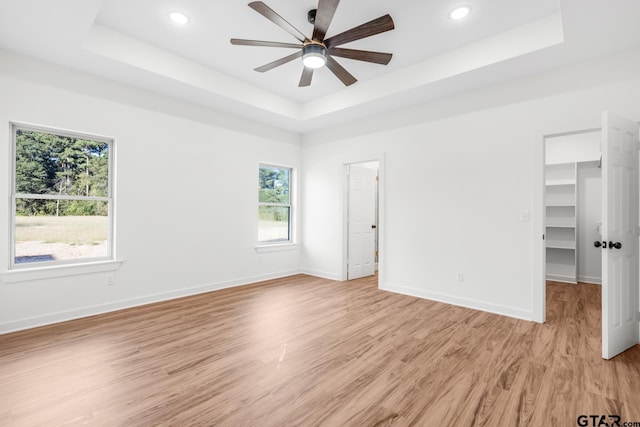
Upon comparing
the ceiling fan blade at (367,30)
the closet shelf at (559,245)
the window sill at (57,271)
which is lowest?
the window sill at (57,271)

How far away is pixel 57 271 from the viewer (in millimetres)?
3414

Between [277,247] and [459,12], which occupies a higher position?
[459,12]

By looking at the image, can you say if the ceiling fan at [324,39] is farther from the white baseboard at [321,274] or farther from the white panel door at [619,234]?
the white baseboard at [321,274]

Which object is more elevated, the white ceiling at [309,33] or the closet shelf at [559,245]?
the white ceiling at [309,33]

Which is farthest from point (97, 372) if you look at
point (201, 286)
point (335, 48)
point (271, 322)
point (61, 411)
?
point (335, 48)

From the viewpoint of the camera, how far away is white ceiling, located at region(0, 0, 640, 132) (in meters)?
2.73

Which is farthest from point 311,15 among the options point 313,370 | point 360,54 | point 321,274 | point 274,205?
point 321,274

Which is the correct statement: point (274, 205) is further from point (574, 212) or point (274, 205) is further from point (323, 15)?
point (574, 212)

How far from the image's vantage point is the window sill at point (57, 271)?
10.4 ft

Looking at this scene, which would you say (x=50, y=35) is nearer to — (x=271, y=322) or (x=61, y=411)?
(x=61, y=411)

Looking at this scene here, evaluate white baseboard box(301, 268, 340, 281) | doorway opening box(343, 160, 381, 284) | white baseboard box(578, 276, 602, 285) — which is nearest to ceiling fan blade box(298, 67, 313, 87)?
doorway opening box(343, 160, 381, 284)

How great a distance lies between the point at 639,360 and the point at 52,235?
19.3ft

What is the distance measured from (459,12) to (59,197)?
15.3 feet

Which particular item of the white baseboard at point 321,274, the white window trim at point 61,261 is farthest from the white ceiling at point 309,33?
the white baseboard at point 321,274
